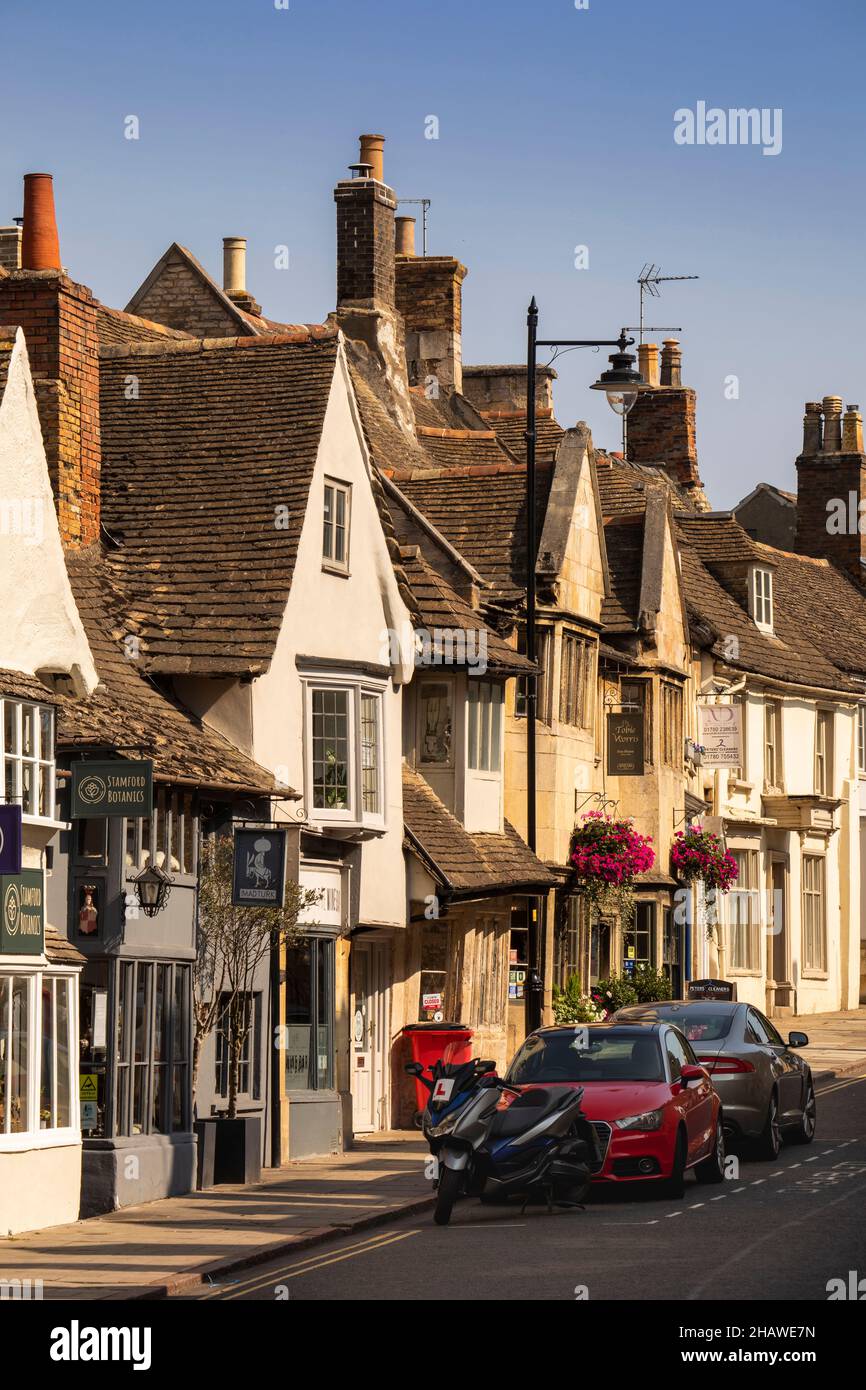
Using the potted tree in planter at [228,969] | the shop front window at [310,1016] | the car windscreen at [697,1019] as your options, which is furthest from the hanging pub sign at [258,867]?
the car windscreen at [697,1019]

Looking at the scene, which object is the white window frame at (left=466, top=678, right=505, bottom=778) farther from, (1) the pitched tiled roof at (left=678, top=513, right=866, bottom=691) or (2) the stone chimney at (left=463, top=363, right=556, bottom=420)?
(2) the stone chimney at (left=463, top=363, right=556, bottom=420)

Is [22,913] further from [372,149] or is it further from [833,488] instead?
[833,488]

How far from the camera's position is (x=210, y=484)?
26250mm

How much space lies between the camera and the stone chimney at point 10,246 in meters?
40.8

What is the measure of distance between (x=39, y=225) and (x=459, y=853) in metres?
9.45

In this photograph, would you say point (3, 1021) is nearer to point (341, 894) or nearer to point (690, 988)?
point (341, 894)

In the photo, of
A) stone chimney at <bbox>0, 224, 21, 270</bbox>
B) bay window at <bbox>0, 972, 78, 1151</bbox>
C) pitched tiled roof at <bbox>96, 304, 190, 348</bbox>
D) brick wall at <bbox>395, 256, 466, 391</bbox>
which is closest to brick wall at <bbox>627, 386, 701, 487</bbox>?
brick wall at <bbox>395, 256, 466, 391</bbox>

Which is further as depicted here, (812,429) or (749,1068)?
(812,429)

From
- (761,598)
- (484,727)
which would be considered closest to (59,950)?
(484,727)

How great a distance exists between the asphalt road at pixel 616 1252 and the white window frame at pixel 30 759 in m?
4.52

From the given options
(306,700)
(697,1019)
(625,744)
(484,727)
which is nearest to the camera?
(697,1019)

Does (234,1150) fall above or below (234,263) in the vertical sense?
below

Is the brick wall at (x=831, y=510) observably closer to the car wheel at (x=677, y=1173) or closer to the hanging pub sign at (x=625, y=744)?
the hanging pub sign at (x=625, y=744)

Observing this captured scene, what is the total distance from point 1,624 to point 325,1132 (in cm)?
814
